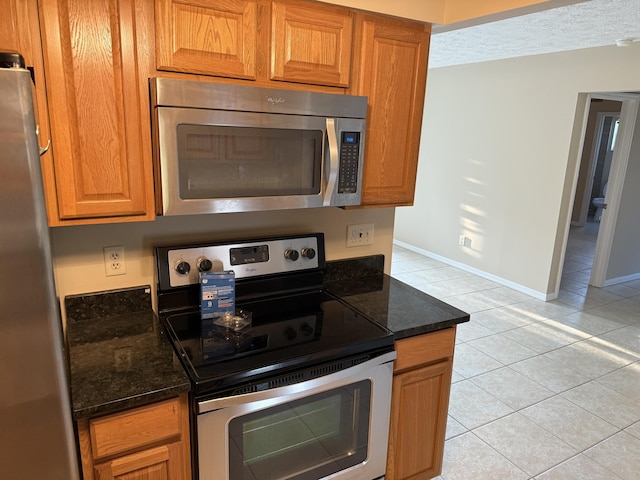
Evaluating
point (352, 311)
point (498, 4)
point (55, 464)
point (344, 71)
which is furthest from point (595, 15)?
point (55, 464)

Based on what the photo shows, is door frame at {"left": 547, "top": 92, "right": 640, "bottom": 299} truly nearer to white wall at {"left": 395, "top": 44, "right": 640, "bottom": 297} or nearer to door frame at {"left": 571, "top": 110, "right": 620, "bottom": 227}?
white wall at {"left": 395, "top": 44, "right": 640, "bottom": 297}

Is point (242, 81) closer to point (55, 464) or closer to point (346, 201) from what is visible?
point (346, 201)

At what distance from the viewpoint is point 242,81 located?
150 centimetres

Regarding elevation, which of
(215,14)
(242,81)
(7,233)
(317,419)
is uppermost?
(215,14)

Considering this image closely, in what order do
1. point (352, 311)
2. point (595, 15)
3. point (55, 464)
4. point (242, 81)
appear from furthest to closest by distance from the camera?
point (595, 15) → point (352, 311) → point (242, 81) → point (55, 464)

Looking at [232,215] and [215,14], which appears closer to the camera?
[215,14]

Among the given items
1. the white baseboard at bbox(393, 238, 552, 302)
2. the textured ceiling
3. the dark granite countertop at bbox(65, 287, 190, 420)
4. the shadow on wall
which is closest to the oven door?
the dark granite countertop at bbox(65, 287, 190, 420)

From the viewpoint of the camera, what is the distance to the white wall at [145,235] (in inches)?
63.5

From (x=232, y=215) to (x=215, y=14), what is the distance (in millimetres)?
769

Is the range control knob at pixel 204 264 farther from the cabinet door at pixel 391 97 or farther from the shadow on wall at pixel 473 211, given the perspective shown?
the shadow on wall at pixel 473 211

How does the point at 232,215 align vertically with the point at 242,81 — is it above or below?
below

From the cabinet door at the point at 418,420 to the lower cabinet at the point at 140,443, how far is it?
0.81 metres

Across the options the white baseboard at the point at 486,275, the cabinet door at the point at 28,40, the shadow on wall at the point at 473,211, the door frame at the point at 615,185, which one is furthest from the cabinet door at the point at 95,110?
the door frame at the point at 615,185

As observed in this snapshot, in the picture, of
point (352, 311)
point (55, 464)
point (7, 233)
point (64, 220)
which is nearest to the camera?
point (7, 233)
